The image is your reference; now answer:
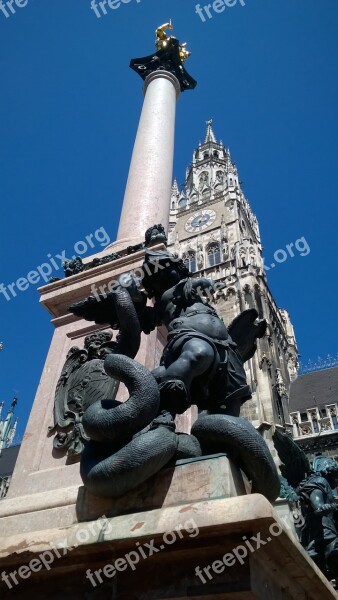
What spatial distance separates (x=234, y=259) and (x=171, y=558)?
39.6 meters

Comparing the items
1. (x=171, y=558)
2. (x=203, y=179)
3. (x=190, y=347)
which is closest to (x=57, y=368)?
(x=190, y=347)

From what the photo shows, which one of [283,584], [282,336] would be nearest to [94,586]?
[283,584]

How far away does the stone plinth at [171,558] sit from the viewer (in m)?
2.29

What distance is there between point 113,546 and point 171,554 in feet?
0.98

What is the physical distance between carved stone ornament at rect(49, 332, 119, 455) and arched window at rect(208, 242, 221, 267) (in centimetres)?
3964

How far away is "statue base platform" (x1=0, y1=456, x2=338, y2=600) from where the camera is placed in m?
2.29

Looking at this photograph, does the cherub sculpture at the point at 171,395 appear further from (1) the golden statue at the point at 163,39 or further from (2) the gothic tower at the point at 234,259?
(2) the gothic tower at the point at 234,259

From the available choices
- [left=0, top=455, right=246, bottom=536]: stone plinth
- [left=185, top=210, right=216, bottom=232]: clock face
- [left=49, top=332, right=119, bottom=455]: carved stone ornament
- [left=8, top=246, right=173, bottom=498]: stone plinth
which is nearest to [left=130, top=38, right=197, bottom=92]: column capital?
[left=8, top=246, right=173, bottom=498]: stone plinth

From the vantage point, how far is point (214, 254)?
1791 inches

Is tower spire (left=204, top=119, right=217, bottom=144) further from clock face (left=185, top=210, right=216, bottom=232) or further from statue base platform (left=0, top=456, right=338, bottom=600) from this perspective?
statue base platform (left=0, top=456, right=338, bottom=600)

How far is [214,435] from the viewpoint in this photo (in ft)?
9.92

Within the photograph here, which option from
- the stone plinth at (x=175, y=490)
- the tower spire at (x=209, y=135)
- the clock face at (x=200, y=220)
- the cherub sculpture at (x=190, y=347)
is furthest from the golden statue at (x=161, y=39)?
the tower spire at (x=209, y=135)

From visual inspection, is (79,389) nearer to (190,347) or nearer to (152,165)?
(190,347)

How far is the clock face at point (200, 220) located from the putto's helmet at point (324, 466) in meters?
41.5
